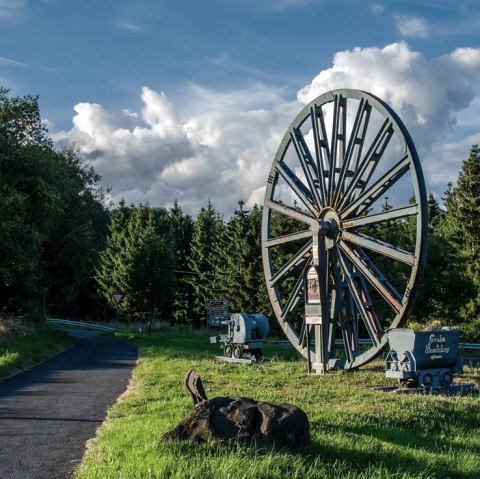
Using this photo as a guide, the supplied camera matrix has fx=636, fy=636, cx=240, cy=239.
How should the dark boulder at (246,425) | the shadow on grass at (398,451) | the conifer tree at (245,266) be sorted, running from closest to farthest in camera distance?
1. the dark boulder at (246,425)
2. the shadow on grass at (398,451)
3. the conifer tree at (245,266)

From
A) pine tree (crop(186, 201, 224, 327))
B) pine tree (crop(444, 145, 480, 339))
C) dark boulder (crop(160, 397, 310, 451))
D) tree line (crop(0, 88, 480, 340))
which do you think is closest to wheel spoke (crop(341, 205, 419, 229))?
dark boulder (crop(160, 397, 310, 451))

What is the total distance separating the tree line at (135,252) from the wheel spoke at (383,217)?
49.3 feet

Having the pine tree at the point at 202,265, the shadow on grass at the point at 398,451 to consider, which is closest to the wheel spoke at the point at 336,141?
the shadow on grass at the point at 398,451

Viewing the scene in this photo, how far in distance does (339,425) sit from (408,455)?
4.27ft

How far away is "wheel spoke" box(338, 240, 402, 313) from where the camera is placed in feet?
48.3

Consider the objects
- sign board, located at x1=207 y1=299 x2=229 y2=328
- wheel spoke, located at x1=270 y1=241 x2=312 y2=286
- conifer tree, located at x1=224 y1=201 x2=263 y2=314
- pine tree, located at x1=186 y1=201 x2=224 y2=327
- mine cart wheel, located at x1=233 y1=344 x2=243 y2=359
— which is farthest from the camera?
pine tree, located at x1=186 y1=201 x2=224 y2=327

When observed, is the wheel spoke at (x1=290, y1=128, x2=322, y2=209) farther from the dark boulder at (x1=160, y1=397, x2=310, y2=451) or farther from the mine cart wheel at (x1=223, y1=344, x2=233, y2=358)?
the dark boulder at (x1=160, y1=397, x2=310, y2=451)

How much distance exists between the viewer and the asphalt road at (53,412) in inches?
288

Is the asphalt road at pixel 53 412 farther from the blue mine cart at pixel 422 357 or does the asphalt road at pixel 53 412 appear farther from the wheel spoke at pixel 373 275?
the wheel spoke at pixel 373 275

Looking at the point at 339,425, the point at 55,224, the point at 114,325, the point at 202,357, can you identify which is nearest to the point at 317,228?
the point at 202,357

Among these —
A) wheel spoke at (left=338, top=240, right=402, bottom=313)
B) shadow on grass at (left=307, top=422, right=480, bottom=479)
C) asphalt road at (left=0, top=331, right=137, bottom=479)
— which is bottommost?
asphalt road at (left=0, top=331, right=137, bottom=479)

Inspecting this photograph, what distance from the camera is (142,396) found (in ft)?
38.5

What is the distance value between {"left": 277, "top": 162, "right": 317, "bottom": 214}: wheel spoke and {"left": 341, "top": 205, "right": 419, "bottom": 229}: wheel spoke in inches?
61.5

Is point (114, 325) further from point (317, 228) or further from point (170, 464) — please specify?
point (170, 464)
